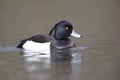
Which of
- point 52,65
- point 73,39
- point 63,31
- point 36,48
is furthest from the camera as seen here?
point 73,39

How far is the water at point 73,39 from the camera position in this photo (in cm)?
630

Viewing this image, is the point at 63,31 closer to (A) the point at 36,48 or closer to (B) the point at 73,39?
(A) the point at 36,48

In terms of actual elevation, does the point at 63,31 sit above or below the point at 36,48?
above

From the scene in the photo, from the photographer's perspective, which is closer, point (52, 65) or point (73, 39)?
point (52, 65)

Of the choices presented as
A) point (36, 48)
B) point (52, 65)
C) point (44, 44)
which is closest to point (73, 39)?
point (44, 44)

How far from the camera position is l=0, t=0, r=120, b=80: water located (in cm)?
630

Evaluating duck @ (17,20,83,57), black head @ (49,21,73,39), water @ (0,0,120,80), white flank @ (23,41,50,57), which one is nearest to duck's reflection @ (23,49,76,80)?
water @ (0,0,120,80)

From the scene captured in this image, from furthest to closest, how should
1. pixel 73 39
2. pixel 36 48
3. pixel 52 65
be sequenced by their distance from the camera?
pixel 73 39 < pixel 36 48 < pixel 52 65

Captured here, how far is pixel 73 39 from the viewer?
1013 centimetres

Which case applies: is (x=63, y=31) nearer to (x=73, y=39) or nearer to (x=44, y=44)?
(x=44, y=44)

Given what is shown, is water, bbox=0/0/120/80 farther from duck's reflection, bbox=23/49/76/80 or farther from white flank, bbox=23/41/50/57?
white flank, bbox=23/41/50/57

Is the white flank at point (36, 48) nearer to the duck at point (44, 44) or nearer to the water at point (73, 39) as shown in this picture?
the duck at point (44, 44)

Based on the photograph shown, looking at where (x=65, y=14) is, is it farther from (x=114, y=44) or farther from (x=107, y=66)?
(x=107, y=66)

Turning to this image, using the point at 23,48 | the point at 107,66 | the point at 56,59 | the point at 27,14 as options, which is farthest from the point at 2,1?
the point at 107,66
